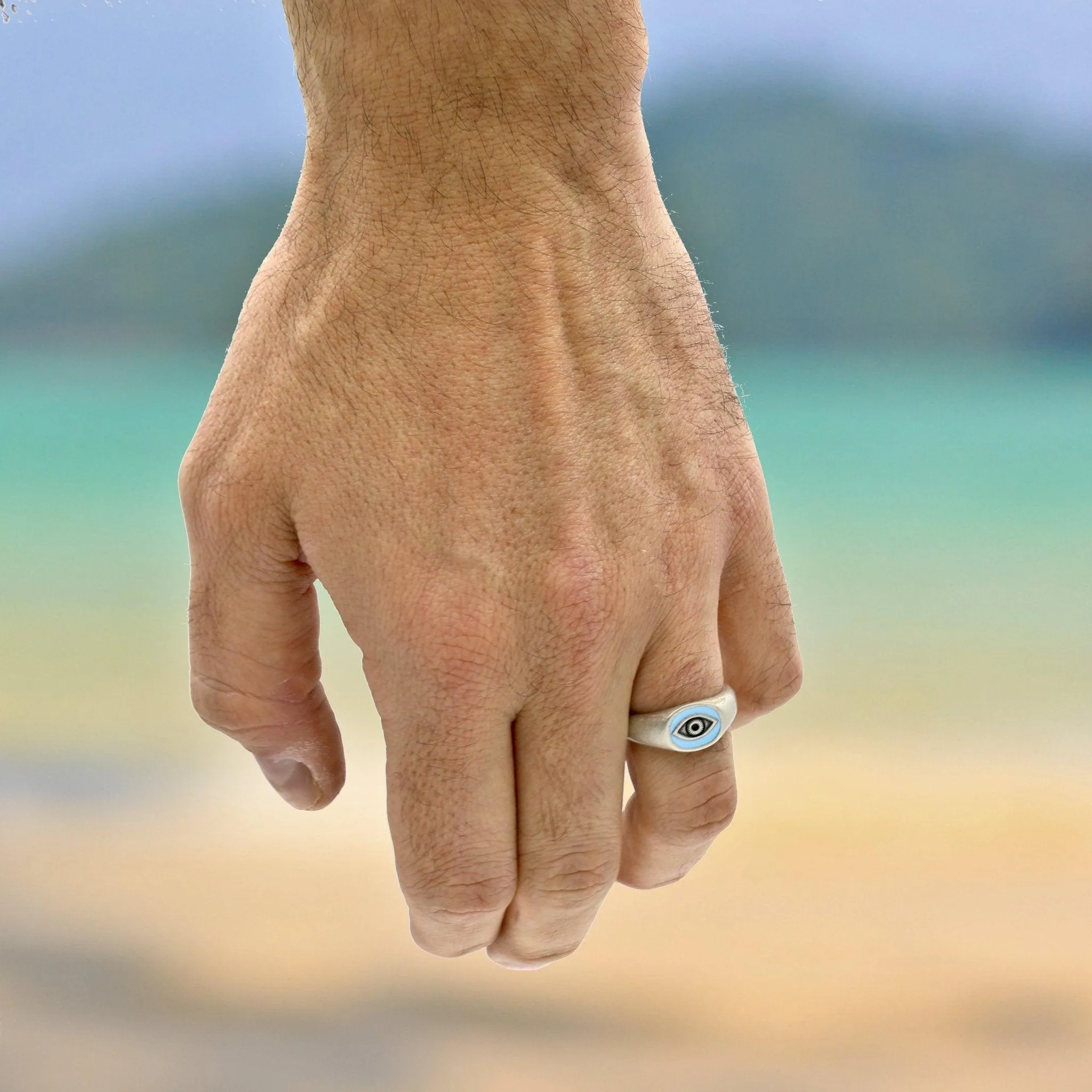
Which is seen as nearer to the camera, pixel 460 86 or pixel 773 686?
pixel 460 86

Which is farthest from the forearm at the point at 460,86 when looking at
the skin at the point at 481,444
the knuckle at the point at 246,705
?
the knuckle at the point at 246,705

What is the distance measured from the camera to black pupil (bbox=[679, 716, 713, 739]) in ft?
2.28

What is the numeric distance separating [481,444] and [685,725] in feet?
0.73

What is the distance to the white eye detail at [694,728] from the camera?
2.27 feet

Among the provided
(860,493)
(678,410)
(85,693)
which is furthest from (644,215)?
(860,493)

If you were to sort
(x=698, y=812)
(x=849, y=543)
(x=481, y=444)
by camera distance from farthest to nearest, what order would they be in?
(x=849, y=543), (x=698, y=812), (x=481, y=444)

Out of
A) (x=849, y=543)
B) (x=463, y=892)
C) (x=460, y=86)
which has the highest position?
(x=849, y=543)

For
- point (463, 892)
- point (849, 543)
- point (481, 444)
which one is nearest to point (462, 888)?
point (463, 892)

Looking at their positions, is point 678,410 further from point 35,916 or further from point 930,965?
point 35,916

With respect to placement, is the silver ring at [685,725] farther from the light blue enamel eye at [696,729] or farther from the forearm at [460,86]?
the forearm at [460,86]

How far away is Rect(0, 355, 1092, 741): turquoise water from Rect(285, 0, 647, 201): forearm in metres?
0.56

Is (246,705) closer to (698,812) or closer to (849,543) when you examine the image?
(698,812)

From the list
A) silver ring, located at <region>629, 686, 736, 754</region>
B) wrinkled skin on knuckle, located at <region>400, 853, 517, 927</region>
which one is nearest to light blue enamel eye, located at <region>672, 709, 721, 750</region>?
silver ring, located at <region>629, 686, 736, 754</region>

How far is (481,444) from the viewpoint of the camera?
629 mm
